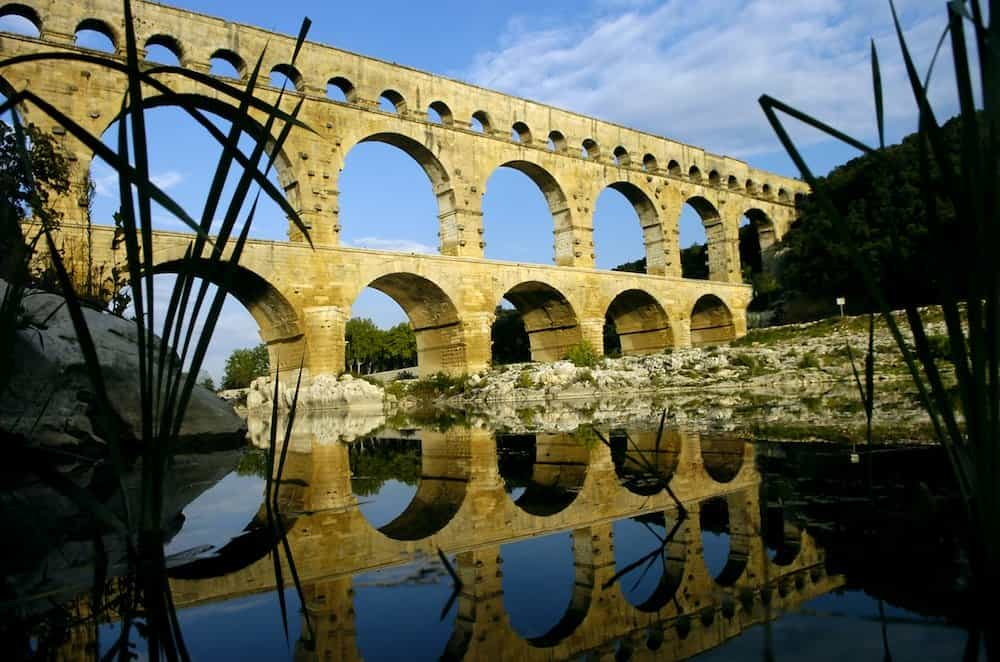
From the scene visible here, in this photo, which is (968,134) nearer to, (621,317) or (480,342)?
(480,342)

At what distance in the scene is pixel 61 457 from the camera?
14.2 feet

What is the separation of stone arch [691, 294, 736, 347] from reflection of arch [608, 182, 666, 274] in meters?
2.63

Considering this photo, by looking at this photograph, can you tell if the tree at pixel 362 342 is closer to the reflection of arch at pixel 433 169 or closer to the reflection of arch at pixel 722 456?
the reflection of arch at pixel 433 169

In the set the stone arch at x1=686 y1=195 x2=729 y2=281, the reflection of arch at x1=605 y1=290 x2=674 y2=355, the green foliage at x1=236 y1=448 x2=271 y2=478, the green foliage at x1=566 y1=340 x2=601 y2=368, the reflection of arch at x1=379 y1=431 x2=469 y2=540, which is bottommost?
the reflection of arch at x1=379 y1=431 x2=469 y2=540

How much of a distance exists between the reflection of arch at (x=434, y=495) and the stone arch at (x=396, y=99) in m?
14.3

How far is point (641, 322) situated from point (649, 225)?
3350 mm

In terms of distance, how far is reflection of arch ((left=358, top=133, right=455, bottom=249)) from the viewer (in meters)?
18.2

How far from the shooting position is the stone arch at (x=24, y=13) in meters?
13.1

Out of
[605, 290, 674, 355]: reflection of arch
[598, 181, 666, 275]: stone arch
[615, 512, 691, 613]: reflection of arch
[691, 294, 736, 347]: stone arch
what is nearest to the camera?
[615, 512, 691, 613]: reflection of arch

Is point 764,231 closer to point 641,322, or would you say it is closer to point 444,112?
point 641,322

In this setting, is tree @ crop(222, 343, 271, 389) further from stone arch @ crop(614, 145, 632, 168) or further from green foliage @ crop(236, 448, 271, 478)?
green foliage @ crop(236, 448, 271, 478)

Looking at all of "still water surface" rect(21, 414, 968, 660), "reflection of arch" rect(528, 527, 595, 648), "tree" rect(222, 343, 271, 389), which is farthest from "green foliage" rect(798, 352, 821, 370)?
"tree" rect(222, 343, 271, 389)

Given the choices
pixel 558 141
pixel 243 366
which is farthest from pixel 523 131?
pixel 243 366

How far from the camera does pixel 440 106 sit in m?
19.0
